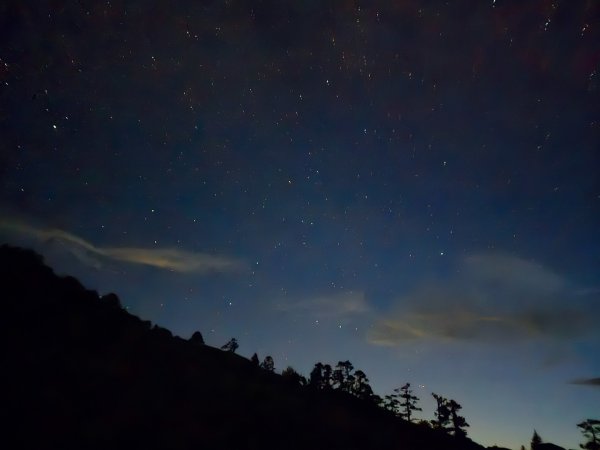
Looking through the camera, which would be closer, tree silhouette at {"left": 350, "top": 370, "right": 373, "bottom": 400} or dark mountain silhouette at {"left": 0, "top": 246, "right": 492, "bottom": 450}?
dark mountain silhouette at {"left": 0, "top": 246, "right": 492, "bottom": 450}

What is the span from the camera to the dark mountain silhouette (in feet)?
71.7

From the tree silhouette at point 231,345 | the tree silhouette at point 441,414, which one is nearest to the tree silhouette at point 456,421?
the tree silhouette at point 441,414

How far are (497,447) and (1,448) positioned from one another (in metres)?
66.6

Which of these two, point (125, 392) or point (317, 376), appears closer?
point (125, 392)

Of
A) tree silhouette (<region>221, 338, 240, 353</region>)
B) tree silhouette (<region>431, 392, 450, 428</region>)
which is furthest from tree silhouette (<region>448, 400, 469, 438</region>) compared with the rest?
tree silhouette (<region>221, 338, 240, 353</region>)

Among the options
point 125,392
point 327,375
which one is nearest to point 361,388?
point 327,375

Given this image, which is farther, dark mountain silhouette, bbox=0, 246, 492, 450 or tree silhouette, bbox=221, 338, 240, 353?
tree silhouette, bbox=221, 338, 240, 353

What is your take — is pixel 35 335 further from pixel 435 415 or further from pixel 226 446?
pixel 435 415

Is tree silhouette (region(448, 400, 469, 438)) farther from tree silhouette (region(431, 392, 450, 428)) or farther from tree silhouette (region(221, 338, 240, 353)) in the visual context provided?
tree silhouette (region(221, 338, 240, 353))

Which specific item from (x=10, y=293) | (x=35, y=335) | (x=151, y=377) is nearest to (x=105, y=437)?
(x=151, y=377)

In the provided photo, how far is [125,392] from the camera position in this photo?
86.9 feet

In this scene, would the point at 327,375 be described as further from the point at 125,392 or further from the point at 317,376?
the point at 125,392

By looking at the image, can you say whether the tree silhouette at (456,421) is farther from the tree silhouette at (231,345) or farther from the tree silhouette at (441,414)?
the tree silhouette at (231,345)

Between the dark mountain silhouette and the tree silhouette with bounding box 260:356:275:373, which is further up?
the dark mountain silhouette
